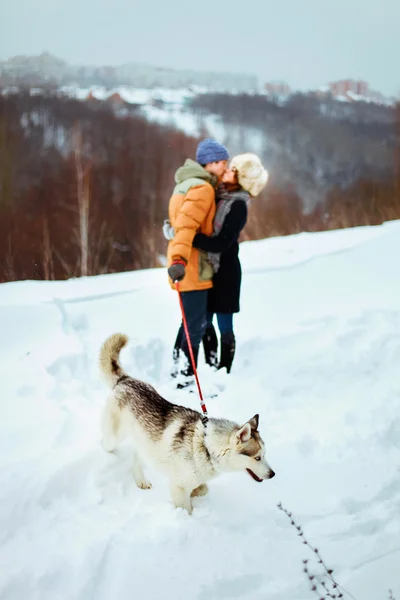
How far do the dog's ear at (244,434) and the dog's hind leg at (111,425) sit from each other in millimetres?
722

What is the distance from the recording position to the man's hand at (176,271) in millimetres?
3066

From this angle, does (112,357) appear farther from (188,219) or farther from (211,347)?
(211,347)

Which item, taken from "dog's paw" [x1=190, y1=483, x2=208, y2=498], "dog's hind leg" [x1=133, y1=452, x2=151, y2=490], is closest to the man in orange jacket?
"dog's hind leg" [x1=133, y1=452, x2=151, y2=490]

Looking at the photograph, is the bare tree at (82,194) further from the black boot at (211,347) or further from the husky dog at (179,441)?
the husky dog at (179,441)

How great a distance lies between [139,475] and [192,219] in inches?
64.3

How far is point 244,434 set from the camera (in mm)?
2123

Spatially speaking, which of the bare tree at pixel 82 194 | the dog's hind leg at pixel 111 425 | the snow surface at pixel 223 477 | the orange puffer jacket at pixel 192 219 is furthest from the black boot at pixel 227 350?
the bare tree at pixel 82 194

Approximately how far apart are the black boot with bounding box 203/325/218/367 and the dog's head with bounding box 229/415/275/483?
61.1 inches

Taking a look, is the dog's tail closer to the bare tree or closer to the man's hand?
the man's hand

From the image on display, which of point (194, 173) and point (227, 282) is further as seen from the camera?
point (227, 282)

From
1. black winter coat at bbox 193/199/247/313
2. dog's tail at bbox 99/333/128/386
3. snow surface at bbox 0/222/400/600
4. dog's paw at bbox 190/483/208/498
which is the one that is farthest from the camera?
black winter coat at bbox 193/199/247/313

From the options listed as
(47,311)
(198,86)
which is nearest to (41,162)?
(198,86)

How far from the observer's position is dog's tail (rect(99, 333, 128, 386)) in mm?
2648

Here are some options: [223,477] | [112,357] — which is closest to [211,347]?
[112,357]
